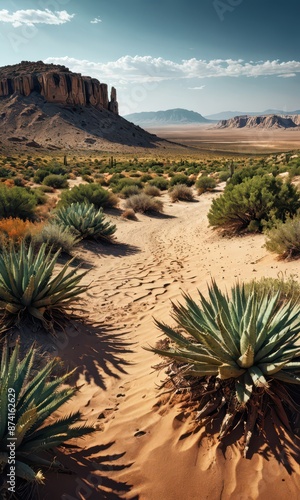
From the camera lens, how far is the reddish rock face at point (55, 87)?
290 ft

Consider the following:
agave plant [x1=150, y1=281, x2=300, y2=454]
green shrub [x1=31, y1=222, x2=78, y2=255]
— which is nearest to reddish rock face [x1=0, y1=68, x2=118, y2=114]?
green shrub [x1=31, y1=222, x2=78, y2=255]

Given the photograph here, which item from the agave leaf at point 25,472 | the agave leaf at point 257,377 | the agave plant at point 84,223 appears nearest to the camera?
the agave leaf at point 25,472

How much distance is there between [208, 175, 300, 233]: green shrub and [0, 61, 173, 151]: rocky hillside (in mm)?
65251

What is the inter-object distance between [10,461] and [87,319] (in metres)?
3.32

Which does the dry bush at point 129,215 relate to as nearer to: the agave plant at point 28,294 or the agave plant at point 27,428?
the agave plant at point 28,294

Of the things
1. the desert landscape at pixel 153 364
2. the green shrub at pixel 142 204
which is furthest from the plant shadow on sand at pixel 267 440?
the green shrub at pixel 142 204

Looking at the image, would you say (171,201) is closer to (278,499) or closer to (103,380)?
(103,380)

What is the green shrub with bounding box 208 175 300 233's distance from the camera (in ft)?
32.0

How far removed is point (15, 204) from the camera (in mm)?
10867

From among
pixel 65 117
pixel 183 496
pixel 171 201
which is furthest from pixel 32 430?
pixel 65 117

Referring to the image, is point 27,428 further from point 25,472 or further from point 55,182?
point 55,182

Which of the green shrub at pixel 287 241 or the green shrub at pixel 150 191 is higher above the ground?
the green shrub at pixel 287 241

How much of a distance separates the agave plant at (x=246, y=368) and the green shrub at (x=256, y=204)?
6.54 metres

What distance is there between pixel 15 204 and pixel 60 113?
83.0m
